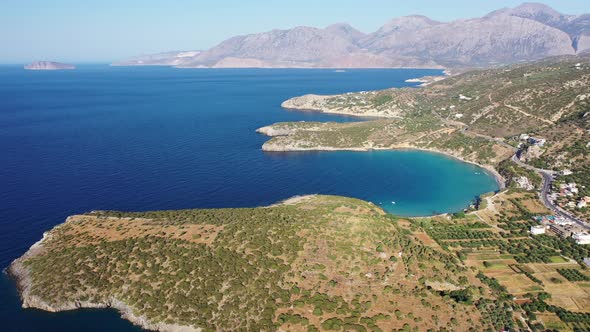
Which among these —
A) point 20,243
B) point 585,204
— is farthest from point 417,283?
point 20,243

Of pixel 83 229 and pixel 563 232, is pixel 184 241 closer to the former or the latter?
pixel 83 229

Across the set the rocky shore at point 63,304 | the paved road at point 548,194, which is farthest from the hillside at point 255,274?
the paved road at point 548,194

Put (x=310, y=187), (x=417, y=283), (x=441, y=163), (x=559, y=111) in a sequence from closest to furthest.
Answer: (x=417, y=283) < (x=310, y=187) < (x=441, y=163) < (x=559, y=111)

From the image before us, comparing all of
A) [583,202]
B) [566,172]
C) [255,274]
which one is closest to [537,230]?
[583,202]

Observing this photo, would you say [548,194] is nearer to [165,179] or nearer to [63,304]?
[165,179]

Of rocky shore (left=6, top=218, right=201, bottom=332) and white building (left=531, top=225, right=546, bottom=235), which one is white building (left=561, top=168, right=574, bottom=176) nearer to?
white building (left=531, top=225, right=546, bottom=235)
